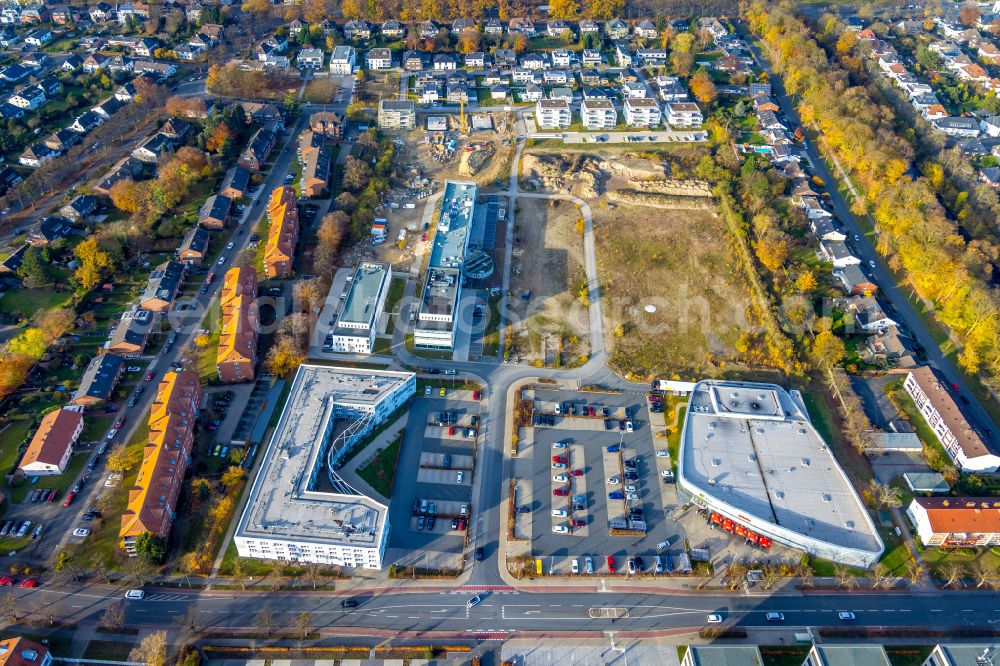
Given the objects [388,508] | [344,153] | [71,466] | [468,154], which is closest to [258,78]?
[344,153]

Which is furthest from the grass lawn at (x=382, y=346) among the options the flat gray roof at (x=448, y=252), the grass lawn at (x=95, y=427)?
the grass lawn at (x=95, y=427)

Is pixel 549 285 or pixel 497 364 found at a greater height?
pixel 549 285

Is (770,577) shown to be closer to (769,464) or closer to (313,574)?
(769,464)

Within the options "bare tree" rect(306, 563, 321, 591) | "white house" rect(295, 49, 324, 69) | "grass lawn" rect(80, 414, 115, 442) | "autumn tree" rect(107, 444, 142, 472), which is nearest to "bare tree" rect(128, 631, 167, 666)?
"bare tree" rect(306, 563, 321, 591)

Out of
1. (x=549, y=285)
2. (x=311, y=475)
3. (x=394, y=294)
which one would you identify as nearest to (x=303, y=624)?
(x=311, y=475)

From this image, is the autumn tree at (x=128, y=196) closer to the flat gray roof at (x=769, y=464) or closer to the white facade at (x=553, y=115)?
the white facade at (x=553, y=115)

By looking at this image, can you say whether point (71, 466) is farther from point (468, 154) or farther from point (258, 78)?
point (258, 78)

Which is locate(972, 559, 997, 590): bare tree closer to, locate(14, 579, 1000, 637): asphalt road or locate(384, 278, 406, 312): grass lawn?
locate(14, 579, 1000, 637): asphalt road
